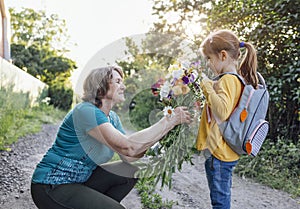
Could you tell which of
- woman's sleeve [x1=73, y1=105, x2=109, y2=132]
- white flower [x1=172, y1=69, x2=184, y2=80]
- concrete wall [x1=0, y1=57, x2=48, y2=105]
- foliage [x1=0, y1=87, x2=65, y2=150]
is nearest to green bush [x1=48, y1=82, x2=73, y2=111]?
concrete wall [x1=0, y1=57, x2=48, y2=105]

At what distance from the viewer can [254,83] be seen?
7.57 feet

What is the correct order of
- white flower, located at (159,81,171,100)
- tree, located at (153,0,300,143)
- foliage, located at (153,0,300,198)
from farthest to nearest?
tree, located at (153,0,300,143), foliage, located at (153,0,300,198), white flower, located at (159,81,171,100)

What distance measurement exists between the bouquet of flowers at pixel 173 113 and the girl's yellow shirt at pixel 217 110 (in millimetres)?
59

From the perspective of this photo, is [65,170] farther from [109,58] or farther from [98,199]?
[109,58]

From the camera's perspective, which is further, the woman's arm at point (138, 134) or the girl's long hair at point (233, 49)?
the girl's long hair at point (233, 49)

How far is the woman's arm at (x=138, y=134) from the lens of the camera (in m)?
2.04

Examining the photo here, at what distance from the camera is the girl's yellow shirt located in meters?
1.99

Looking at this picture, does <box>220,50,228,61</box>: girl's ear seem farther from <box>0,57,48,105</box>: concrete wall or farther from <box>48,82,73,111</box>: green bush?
<box>48,82,73,111</box>: green bush

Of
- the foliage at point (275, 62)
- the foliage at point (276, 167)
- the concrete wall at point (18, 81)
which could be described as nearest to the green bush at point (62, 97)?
the concrete wall at point (18, 81)

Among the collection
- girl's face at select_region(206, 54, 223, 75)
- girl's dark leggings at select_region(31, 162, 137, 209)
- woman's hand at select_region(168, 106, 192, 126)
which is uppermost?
girl's face at select_region(206, 54, 223, 75)

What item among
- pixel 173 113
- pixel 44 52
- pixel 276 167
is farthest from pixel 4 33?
pixel 173 113

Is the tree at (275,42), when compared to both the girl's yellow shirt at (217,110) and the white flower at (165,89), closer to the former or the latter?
the girl's yellow shirt at (217,110)

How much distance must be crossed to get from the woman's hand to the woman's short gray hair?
0.47 metres

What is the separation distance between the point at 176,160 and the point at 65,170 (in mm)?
670
